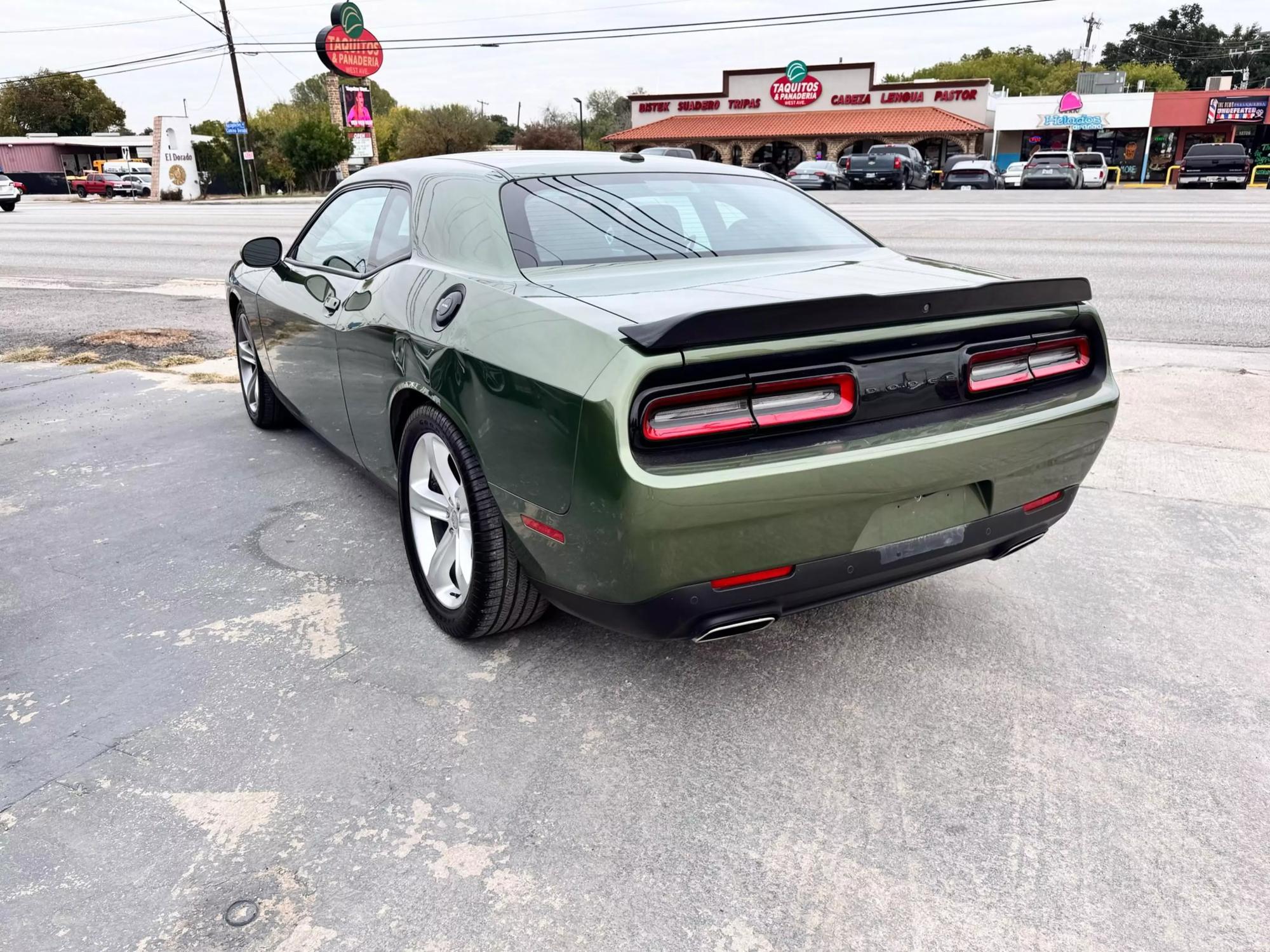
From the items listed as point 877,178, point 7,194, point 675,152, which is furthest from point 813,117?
point 7,194

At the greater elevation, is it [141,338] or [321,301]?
[321,301]

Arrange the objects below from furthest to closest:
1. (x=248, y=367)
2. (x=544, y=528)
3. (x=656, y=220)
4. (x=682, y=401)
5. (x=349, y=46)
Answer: (x=349, y=46), (x=248, y=367), (x=656, y=220), (x=544, y=528), (x=682, y=401)

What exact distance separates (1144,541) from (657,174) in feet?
8.10

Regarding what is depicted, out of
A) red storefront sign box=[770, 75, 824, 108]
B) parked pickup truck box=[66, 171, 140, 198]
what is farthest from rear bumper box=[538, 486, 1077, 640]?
parked pickup truck box=[66, 171, 140, 198]

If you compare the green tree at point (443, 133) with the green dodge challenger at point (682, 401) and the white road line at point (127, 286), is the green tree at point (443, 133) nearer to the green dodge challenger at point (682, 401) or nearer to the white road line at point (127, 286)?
the white road line at point (127, 286)

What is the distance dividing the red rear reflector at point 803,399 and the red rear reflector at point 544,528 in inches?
23.0

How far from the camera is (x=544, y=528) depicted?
250 centimetres

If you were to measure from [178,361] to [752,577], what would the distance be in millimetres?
6663

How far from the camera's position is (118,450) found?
5.27 meters

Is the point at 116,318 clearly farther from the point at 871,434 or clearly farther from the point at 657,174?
the point at 871,434

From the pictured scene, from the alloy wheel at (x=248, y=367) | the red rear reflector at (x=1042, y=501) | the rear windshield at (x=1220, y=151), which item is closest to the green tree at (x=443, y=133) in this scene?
the rear windshield at (x=1220, y=151)

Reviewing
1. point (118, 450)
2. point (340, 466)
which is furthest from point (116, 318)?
point (340, 466)

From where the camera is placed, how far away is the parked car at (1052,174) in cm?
3378

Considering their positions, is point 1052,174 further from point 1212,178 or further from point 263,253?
point 263,253
